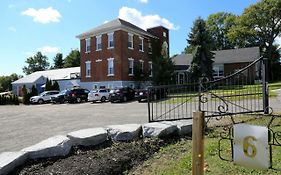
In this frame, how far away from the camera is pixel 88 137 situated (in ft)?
20.9

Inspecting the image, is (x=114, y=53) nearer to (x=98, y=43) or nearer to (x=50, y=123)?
(x=98, y=43)

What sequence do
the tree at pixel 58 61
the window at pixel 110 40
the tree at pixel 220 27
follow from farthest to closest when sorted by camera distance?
the tree at pixel 58 61
the tree at pixel 220 27
the window at pixel 110 40

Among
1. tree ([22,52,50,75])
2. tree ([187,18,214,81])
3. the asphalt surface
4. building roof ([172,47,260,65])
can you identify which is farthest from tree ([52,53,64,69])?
the asphalt surface

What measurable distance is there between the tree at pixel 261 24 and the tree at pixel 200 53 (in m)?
18.4

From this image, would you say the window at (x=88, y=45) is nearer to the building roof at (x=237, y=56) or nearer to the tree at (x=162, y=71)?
the tree at (x=162, y=71)

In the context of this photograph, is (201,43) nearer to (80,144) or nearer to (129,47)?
(129,47)

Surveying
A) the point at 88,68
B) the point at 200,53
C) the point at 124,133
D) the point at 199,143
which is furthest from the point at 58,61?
the point at 199,143

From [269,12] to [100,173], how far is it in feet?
177

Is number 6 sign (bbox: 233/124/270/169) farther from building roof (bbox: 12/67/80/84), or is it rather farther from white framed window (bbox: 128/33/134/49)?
building roof (bbox: 12/67/80/84)

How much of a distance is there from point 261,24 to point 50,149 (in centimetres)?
5493

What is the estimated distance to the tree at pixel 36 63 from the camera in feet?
317

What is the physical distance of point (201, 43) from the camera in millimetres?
37750

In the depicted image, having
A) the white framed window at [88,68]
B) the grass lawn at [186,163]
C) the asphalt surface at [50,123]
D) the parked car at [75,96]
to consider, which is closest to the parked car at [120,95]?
the parked car at [75,96]

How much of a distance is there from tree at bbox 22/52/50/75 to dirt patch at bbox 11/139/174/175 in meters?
95.7
